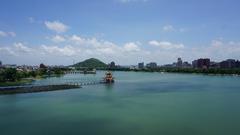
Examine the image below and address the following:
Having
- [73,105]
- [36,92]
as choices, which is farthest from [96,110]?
[36,92]

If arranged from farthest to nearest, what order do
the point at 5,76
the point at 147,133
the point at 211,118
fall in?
the point at 5,76
the point at 211,118
the point at 147,133

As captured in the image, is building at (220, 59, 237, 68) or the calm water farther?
building at (220, 59, 237, 68)

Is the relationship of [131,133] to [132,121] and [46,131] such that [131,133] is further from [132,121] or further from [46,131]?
[46,131]

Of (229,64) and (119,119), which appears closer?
(119,119)

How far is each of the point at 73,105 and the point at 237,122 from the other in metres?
14.6

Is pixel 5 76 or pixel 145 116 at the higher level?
pixel 5 76

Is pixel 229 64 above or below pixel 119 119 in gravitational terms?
above

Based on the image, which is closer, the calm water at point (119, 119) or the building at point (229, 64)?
the calm water at point (119, 119)

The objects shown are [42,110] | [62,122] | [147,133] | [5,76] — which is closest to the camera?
[147,133]

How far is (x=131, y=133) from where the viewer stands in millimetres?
14953

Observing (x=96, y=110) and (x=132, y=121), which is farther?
(x=96, y=110)

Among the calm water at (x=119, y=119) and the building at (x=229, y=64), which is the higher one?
the building at (x=229, y=64)

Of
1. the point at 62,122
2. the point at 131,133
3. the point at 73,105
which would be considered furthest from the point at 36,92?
the point at 131,133

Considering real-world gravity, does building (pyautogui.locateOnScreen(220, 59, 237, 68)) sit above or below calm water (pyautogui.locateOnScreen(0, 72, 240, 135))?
above
